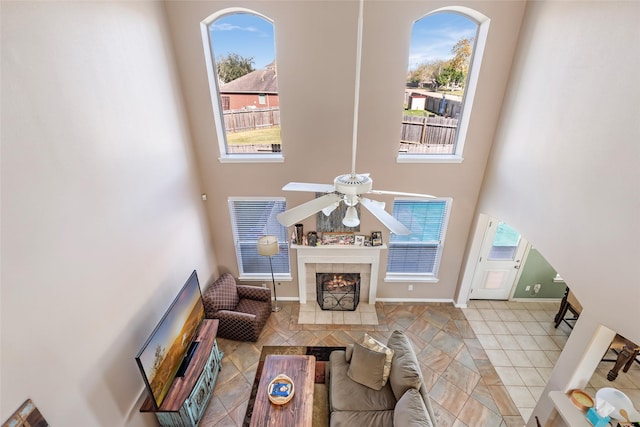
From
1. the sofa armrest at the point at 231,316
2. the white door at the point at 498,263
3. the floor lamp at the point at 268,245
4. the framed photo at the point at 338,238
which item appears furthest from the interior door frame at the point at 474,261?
the sofa armrest at the point at 231,316

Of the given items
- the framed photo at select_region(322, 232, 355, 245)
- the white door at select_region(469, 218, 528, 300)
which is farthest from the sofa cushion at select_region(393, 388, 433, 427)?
the white door at select_region(469, 218, 528, 300)

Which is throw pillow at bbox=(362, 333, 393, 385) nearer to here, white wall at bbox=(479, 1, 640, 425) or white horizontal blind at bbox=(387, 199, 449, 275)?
white wall at bbox=(479, 1, 640, 425)

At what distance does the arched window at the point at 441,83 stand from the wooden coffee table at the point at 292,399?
11.7ft

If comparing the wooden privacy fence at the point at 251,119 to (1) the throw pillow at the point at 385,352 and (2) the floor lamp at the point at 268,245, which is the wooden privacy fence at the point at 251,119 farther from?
(1) the throw pillow at the point at 385,352

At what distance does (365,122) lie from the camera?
4.59 meters

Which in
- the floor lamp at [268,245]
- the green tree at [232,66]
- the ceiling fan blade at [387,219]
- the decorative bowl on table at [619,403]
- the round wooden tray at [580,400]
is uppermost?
the green tree at [232,66]

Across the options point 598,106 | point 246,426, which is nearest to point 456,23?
point 598,106

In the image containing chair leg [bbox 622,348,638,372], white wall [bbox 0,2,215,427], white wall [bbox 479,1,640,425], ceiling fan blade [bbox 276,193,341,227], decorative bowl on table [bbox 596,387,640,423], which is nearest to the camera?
white wall [bbox 0,2,215,427]

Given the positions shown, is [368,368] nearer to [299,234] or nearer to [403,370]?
[403,370]

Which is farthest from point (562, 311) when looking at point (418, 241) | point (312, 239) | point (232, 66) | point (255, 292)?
point (232, 66)

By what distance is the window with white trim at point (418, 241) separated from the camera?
5.34 m

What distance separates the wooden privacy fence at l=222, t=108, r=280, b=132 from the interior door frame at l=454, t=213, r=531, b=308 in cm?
397

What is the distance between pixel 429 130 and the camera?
4852mm

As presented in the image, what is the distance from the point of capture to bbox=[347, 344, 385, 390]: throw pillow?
12.7 ft
